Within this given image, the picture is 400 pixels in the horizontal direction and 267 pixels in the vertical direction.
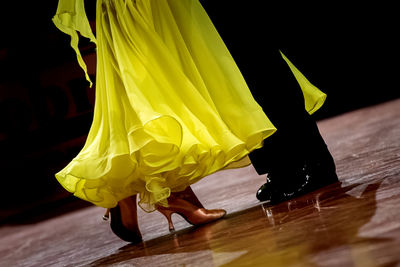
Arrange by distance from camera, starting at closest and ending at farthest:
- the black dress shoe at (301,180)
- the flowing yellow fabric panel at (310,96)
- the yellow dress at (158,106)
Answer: the yellow dress at (158,106) < the black dress shoe at (301,180) < the flowing yellow fabric panel at (310,96)

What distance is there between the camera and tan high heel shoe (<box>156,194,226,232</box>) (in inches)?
81.6

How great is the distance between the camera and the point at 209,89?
206 cm

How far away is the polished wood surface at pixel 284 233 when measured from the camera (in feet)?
3.89

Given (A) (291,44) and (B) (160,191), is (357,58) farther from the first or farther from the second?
(B) (160,191)

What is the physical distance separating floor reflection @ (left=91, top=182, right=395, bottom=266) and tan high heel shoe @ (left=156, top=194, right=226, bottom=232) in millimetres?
38

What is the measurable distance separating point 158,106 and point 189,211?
39 centimetres

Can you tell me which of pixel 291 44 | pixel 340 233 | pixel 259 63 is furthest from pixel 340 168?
pixel 291 44

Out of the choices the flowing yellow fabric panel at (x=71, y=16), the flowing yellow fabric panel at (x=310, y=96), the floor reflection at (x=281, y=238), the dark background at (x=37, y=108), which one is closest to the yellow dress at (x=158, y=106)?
the flowing yellow fabric panel at (x=71, y=16)

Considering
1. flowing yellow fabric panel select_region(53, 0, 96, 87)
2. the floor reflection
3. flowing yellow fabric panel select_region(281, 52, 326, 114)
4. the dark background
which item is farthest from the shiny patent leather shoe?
the dark background

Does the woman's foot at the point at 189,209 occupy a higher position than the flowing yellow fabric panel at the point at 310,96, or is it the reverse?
the flowing yellow fabric panel at the point at 310,96

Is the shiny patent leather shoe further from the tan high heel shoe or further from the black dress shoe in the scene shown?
the black dress shoe

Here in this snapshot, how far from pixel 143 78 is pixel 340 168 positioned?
3.15 ft

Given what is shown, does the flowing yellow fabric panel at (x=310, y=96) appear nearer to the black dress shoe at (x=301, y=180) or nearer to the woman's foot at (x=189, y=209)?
the black dress shoe at (x=301, y=180)

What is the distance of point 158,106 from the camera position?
6.42ft
